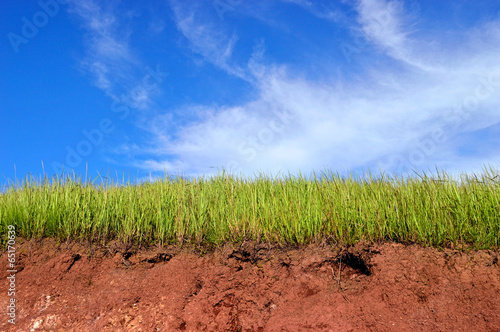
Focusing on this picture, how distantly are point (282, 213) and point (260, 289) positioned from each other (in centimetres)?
87

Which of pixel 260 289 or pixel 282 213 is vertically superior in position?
pixel 282 213

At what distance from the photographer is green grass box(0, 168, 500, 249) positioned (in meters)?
3.33

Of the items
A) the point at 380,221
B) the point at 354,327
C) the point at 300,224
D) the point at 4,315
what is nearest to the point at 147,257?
the point at 4,315

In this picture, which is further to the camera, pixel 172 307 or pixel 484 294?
pixel 172 307

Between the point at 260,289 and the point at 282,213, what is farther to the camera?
the point at 282,213

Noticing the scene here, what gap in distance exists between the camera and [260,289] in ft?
10.2

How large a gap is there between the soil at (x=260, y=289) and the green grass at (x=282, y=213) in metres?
0.17

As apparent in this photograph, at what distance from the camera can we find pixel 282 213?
3.61m

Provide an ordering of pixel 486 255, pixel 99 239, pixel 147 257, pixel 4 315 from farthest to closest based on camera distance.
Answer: pixel 99 239
pixel 147 257
pixel 4 315
pixel 486 255

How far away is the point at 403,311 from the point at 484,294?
27.6 inches

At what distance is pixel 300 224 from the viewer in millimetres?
3469

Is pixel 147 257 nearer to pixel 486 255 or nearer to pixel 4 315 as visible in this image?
pixel 4 315

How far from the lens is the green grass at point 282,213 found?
3.33 m

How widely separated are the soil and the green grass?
17 centimetres
